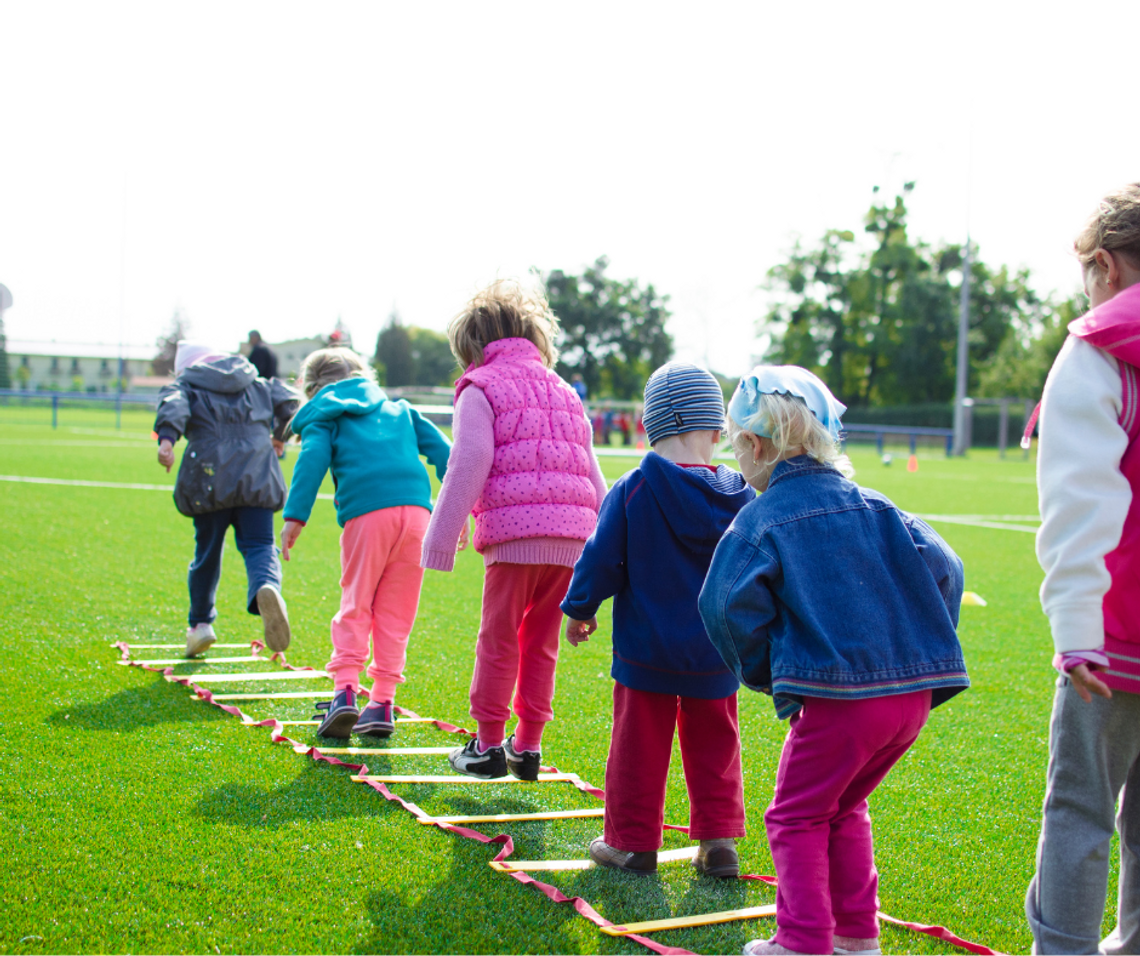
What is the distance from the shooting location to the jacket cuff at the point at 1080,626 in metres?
2.06

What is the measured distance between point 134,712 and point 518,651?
5.98 feet

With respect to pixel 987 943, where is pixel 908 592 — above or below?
above

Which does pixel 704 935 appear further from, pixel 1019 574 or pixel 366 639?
pixel 1019 574

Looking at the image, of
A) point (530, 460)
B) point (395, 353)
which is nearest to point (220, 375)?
point (530, 460)

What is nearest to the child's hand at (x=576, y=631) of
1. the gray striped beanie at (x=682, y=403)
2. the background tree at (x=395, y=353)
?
the gray striped beanie at (x=682, y=403)

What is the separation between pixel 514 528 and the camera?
365 cm

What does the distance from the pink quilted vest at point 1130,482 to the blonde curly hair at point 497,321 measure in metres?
2.12

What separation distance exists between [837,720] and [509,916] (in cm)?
103

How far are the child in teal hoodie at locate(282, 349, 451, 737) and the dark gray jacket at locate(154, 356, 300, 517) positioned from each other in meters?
1.21

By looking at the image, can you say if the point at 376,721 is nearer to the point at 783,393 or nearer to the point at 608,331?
the point at 783,393

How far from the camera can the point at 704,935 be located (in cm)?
262

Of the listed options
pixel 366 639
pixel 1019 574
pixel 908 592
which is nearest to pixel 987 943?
pixel 908 592

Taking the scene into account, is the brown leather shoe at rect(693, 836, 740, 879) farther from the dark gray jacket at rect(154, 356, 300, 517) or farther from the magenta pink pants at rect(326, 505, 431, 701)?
the dark gray jacket at rect(154, 356, 300, 517)

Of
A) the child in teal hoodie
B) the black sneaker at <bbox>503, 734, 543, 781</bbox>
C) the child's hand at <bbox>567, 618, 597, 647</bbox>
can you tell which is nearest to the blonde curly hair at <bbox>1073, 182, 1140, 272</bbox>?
the child's hand at <bbox>567, 618, 597, 647</bbox>
